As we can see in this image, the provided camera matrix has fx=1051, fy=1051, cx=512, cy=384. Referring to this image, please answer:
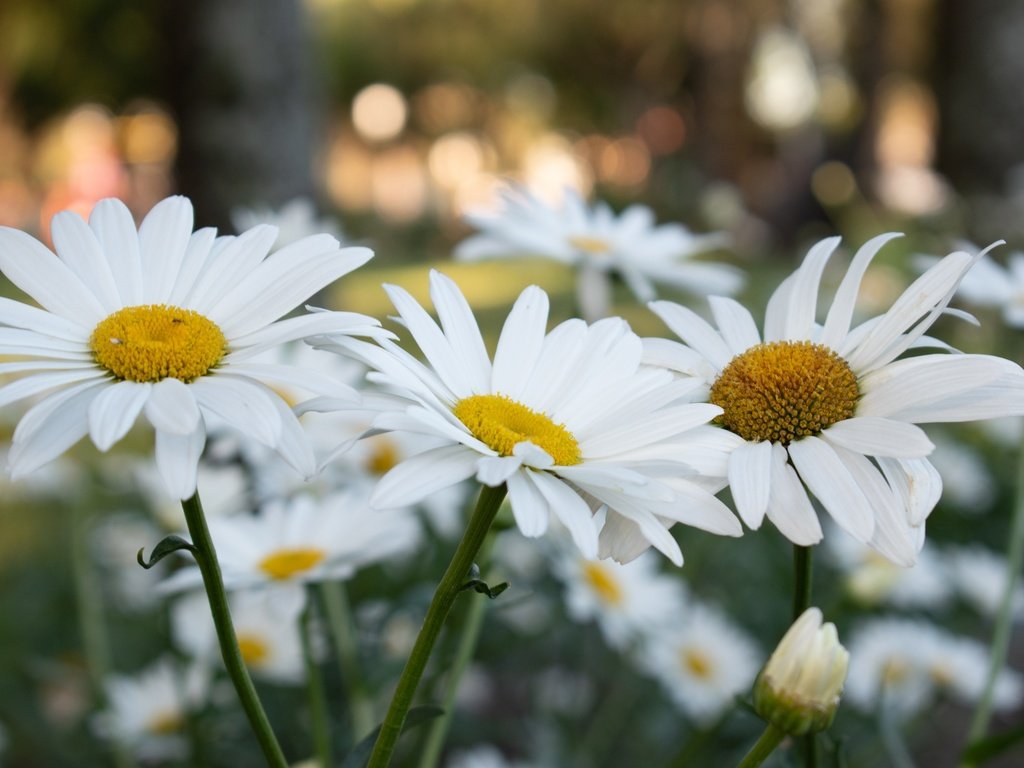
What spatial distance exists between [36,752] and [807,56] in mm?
12229

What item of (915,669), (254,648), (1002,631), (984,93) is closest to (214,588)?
(1002,631)

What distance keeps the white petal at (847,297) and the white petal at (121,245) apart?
329 mm

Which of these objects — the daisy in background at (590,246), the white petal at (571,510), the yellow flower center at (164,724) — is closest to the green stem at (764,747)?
the white petal at (571,510)

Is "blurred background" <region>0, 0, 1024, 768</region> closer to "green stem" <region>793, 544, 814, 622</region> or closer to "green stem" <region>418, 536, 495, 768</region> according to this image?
"green stem" <region>418, 536, 495, 768</region>

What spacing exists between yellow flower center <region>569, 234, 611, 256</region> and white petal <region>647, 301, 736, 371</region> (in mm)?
378

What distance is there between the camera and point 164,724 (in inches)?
42.9

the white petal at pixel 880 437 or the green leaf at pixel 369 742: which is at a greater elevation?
the white petal at pixel 880 437

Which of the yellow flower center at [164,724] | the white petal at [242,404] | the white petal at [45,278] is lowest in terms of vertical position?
the yellow flower center at [164,724]

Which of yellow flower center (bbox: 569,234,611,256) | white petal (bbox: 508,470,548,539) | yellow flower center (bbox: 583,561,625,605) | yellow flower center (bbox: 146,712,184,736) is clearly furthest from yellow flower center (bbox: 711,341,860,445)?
yellow flower center (bbox: 146,712,184,736)

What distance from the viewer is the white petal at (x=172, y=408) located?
0.38 metres

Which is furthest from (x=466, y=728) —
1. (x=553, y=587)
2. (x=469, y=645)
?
(x=469, y=645)

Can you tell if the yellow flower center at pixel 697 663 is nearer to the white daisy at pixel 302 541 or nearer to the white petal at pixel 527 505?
the white daisy at pixel 302 541

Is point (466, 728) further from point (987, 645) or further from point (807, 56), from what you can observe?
point (807, 56)

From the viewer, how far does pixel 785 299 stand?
1.79ft
